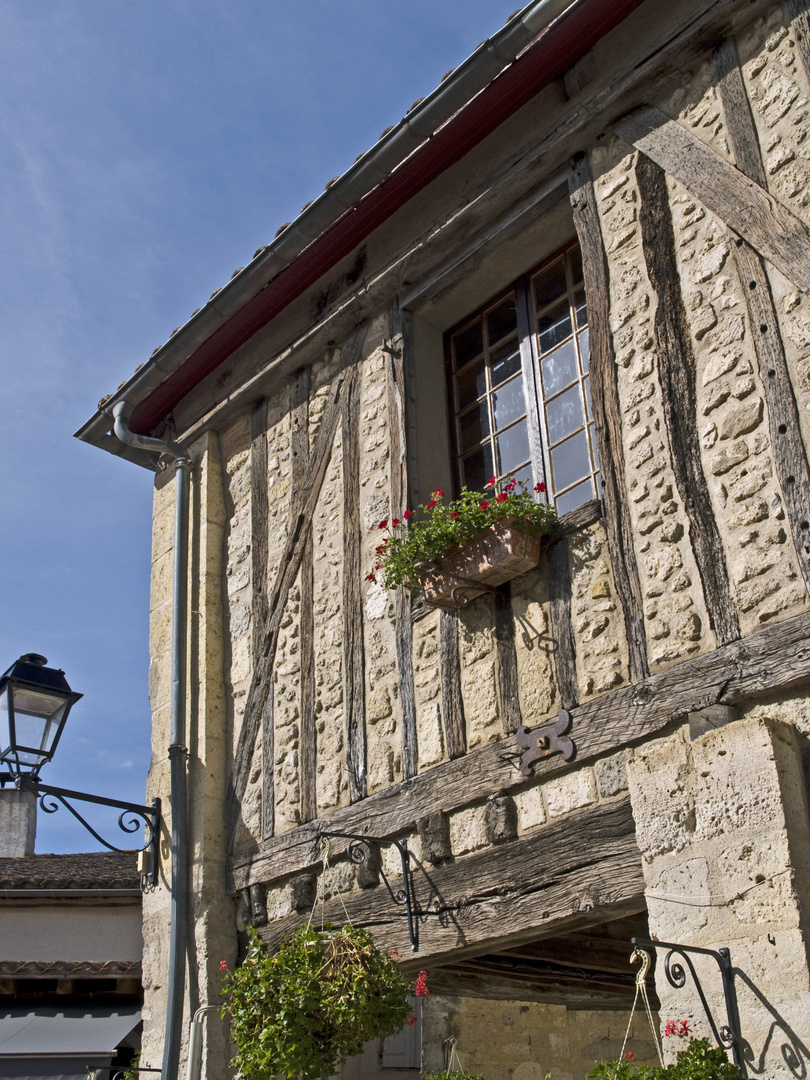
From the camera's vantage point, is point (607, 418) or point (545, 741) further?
point (607, 418)

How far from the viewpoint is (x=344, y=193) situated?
550cm

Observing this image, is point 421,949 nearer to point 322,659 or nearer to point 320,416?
point 322,659

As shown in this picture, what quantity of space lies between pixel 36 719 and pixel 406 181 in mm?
3033

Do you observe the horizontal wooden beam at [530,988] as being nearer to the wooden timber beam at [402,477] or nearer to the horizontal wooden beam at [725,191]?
the wooden timber beam at [402,477]

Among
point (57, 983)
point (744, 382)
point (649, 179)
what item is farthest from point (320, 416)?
point (57, 983)

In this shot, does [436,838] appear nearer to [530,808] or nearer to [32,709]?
[530,808]

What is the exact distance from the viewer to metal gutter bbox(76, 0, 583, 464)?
4.81m

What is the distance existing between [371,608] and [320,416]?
3.99 feet

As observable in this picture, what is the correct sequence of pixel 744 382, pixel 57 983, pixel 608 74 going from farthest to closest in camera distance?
pixel 57 983, pixel 608 74, pixel 744 382

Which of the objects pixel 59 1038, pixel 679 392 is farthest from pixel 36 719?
pixel 679 392

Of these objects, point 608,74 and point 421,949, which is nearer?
point 421,949

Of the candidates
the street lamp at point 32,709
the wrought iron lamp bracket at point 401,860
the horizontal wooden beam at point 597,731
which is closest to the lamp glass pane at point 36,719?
the street lamp at point 32,709

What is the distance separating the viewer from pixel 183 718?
5840 millimetres

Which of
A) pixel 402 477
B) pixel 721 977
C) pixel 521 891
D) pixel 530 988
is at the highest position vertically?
pixel 402 477
